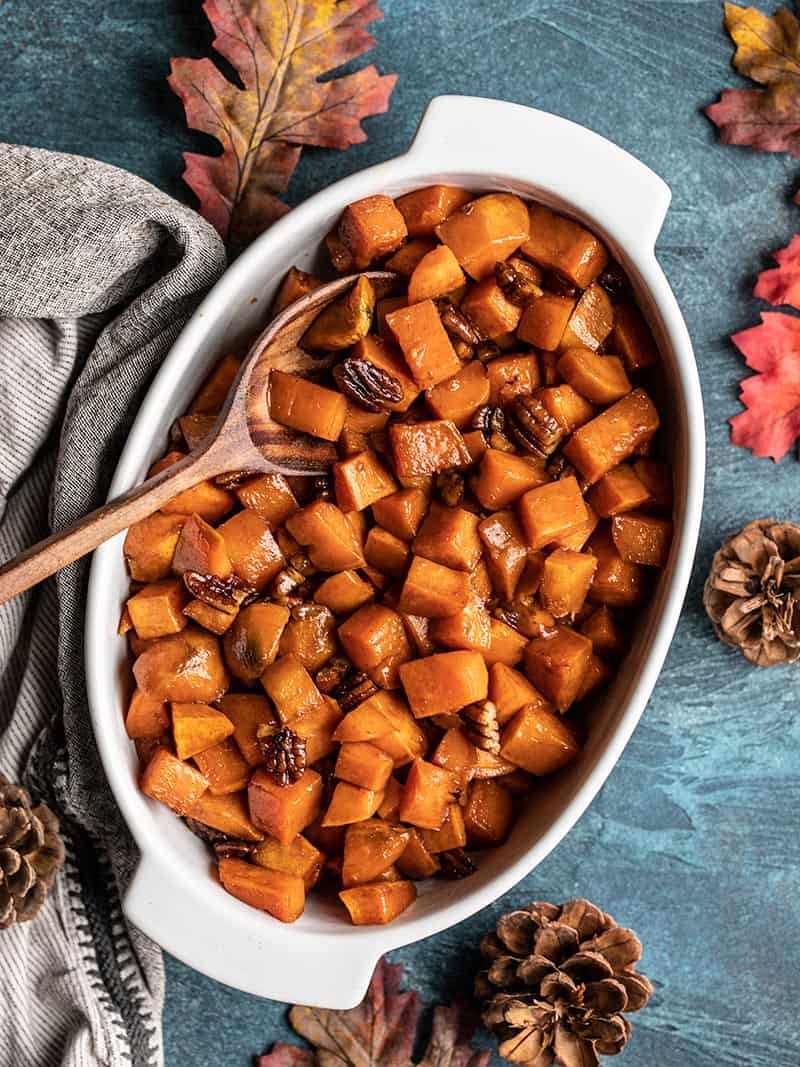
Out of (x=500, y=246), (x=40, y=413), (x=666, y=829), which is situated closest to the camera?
(x=500, y=246)

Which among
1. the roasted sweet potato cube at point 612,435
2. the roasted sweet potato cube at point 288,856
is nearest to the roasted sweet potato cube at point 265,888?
the roasted sweet potato cube at point 288,856

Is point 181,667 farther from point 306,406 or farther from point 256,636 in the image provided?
point 306,406

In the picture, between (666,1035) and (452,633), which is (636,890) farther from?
(452,633)

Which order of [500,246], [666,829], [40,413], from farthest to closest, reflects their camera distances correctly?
[666,829], [40,413], [500,246]

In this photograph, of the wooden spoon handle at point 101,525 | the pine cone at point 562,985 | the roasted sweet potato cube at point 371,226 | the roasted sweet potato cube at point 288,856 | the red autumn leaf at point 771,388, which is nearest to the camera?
the wooden spoon handle at point 101,525

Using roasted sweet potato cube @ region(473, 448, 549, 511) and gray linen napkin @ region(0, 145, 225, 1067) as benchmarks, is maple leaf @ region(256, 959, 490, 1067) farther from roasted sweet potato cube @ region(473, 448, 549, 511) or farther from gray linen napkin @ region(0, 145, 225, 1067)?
roasted sweet potato cube @ region(473, 448, 549, 511)

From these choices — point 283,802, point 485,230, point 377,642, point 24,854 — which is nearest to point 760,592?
point 377,642

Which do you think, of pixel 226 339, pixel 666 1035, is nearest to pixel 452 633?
pixel 226 339

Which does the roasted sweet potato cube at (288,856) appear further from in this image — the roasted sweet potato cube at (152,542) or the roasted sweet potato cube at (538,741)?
the roasted sweet potato cube at (152,542)
